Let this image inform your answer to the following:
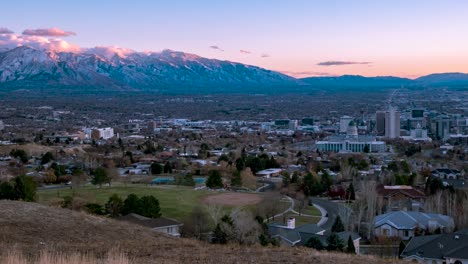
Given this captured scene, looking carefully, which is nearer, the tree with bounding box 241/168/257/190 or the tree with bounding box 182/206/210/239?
the tree with bounding box 182/206/210/239

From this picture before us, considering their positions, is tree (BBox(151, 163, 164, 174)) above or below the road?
below

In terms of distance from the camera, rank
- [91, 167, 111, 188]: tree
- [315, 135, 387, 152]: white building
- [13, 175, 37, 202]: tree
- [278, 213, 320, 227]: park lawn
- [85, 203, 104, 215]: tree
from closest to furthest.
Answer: [13, 175, 37, 202]: tree, [85, 203, 104, 215]: tree, [278, 213, 320, 227]: park lawn, [91, 167, 111, 188]: tree, [315, 135, 387, 152]: white building

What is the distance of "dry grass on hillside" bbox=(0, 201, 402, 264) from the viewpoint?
11893 millimetres

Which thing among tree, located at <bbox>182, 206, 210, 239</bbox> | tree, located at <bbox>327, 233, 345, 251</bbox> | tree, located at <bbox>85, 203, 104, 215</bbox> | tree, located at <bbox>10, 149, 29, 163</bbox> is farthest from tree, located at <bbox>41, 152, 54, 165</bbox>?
tree, located at <bbox>327, 233, 345, 251</bbox>

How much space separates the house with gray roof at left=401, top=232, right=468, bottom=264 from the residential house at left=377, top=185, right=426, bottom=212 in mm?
10423

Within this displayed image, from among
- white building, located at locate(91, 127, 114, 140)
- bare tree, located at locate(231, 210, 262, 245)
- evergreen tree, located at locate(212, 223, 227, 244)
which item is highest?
evergreen tree, located at locate(212, 223, 227, 244)

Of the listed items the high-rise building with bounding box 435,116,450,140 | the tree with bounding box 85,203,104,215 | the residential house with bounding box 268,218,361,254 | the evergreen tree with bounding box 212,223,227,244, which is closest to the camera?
the evergreen tree with bounding box 212,223,227,244

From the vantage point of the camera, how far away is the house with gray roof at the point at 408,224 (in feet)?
94.1

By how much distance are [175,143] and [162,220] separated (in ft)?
193

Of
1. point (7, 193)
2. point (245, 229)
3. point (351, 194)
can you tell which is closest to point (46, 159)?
point (351, 194)

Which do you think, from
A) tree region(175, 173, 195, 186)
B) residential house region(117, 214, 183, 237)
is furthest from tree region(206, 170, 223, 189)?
residential house region(117, 214, 183, 237)

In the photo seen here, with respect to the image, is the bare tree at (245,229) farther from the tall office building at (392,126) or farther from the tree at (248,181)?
the tall office building at (392,126)

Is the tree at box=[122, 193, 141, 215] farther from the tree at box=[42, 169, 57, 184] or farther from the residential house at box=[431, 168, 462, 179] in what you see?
the residential house at box=[431, 168, 462, 179]

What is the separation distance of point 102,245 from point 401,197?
27.3m
